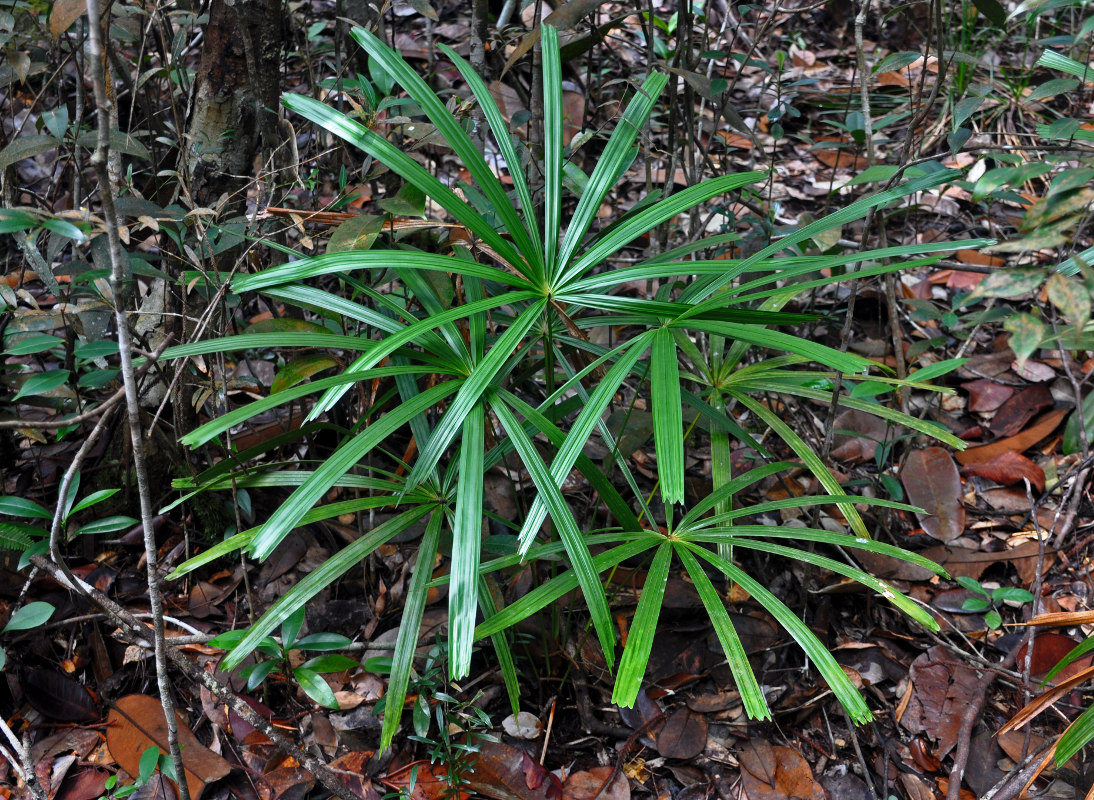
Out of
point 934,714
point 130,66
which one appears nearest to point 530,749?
point 934,714

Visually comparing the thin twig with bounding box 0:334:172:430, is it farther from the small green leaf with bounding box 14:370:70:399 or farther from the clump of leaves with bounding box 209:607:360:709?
the clump of leaves with bounding box 209:607:360:709

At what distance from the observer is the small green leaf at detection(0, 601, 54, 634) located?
57.8 inches

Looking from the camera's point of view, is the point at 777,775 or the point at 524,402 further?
the point at 777,775

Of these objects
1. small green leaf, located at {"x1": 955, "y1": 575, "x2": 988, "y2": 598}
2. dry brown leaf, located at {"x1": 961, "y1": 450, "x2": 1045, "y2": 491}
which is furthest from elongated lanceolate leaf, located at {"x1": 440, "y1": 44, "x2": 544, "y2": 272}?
dry brown leaf, located at {"x1": 961, "y1": 450, "x2": 1045, "y2": 491}

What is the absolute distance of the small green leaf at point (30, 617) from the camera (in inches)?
57.8

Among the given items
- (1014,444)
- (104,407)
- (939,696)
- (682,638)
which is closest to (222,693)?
(104,407)

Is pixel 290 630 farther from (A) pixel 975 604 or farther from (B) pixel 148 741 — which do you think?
(A) pixel 975 604

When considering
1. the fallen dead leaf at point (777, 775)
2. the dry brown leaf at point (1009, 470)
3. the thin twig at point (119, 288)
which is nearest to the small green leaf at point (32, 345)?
the thin twig at point (119, 288)

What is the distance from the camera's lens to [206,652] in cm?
179

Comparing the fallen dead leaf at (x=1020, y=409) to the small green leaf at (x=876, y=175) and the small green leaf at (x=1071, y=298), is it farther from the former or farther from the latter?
the small green leaf at (x=1071, y=298)

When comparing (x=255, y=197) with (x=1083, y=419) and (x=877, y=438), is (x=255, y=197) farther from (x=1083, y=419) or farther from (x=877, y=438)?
(x=1083, y=419)

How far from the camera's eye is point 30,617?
4.86 ft

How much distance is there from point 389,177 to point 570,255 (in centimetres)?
87

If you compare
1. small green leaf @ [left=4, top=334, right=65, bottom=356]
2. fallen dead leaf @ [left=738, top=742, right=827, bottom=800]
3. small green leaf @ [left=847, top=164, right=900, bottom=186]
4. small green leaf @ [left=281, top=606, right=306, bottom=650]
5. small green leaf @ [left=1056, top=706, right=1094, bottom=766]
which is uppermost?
small green leaf @ [left=847, top=164, right=900, bottom=186]
